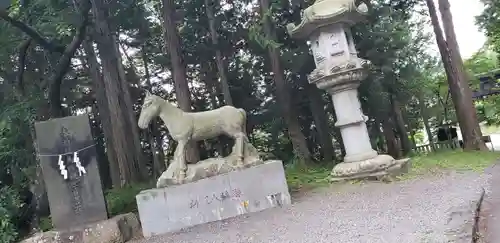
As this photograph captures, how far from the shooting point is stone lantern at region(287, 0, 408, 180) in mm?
7492

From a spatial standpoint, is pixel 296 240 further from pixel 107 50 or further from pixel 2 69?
pixel 2 69

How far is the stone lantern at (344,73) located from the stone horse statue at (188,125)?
6.46 ft

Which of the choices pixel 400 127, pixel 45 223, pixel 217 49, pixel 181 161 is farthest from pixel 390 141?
pixel 45 223

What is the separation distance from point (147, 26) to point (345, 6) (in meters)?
9.75

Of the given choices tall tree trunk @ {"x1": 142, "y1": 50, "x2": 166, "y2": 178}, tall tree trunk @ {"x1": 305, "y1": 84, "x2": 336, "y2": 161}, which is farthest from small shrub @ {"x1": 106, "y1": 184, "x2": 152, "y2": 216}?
tall tree trunk @ {"x1": 142, "y1": 50, "x2": 166, "y2": 178}

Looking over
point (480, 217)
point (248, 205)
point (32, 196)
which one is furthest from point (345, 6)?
point (32, 196)

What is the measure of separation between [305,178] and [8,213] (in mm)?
5467

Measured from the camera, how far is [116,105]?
11.0 m

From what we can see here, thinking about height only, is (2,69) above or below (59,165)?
above

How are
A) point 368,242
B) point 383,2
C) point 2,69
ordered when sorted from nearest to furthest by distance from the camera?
point 368,242 < point 2,69 < point 383,2

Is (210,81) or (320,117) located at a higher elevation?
(210,81)

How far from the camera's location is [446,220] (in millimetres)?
4043

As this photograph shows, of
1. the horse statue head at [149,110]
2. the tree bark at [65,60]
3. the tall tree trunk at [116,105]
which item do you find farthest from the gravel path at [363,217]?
the tall tree trunk at [116,105]

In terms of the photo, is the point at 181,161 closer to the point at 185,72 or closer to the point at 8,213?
the point at 8,213
